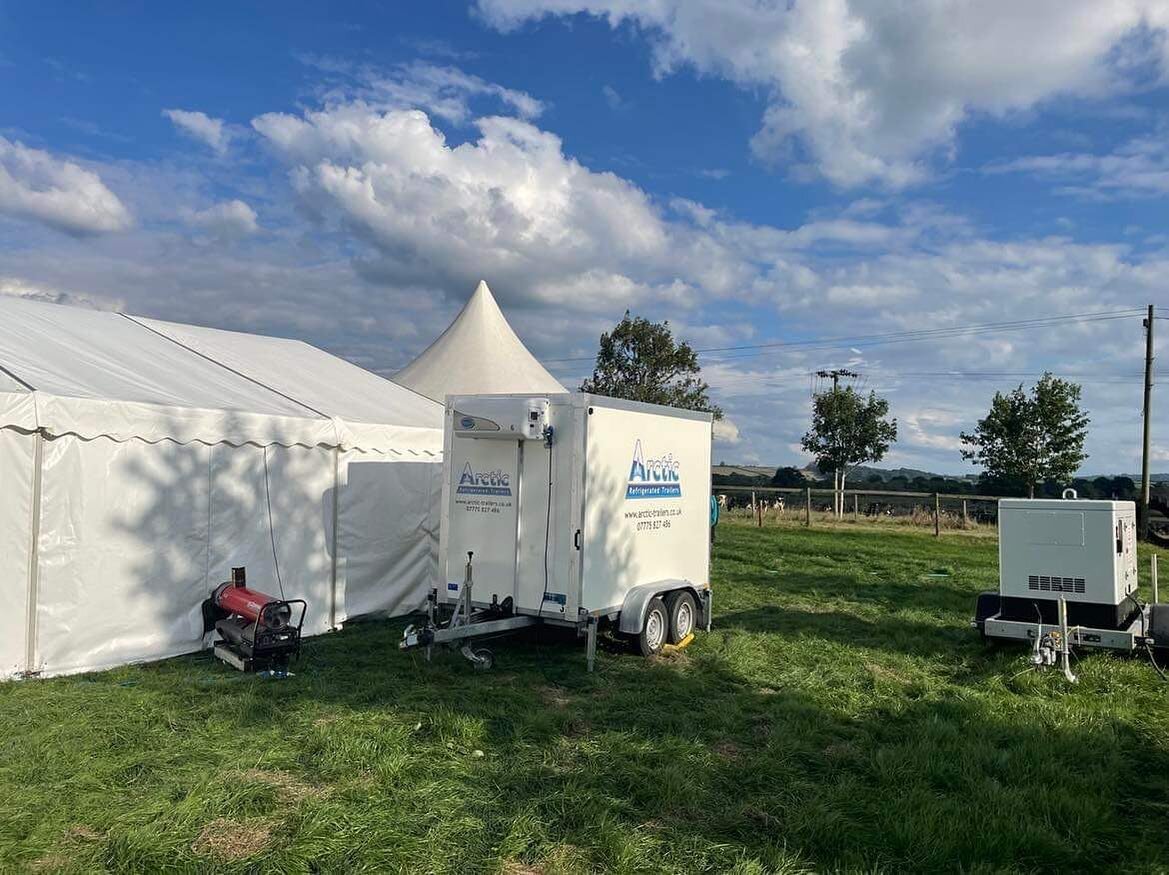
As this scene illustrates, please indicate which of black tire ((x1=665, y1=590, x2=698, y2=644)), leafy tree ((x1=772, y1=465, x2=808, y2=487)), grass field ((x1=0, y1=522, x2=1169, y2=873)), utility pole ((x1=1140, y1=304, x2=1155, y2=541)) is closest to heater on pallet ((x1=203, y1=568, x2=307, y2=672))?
grass field ((x1=0, y1=522, x2=1169, y2=873))

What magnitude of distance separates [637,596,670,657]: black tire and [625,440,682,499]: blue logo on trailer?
3.70ft

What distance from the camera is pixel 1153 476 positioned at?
26.7 metres

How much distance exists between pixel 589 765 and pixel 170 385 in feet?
21.0

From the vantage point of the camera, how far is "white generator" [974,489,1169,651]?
785cm

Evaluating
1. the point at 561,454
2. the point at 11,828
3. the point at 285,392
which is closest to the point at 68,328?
the point at 285,392

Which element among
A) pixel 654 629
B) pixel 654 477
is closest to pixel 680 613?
pixel 654 629

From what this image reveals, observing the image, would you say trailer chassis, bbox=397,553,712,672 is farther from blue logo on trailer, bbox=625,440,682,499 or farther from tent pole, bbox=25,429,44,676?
tent pole, bbox=25,429,44,676

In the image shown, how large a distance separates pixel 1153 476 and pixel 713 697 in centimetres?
2677

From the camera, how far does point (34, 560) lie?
6895mm

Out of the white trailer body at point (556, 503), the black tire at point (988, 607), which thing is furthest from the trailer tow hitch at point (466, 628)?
the black tire at point (988, 607)

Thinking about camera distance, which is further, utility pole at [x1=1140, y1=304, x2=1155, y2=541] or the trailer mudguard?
utility pole at [x1=1140, y1=304, x2=1155, y2=541]

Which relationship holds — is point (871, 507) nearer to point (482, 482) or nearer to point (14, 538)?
point (482, 482)

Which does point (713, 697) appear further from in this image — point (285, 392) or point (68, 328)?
point (68, 328)

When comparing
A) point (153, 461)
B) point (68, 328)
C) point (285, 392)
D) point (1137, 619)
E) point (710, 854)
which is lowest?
point (710, 854)
